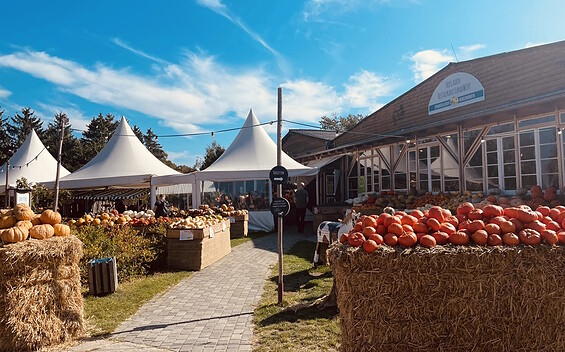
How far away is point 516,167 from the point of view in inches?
449

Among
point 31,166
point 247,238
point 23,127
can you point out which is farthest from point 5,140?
point 247,238

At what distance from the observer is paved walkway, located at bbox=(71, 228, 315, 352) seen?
440 centimetres

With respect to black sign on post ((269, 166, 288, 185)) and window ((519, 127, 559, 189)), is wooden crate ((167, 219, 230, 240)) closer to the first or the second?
black sign on post ((269, 166, 288, 185))

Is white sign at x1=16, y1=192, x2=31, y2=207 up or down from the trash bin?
up

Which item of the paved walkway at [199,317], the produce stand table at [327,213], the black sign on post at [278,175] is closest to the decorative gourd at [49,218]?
the paved walkway at [199,317]

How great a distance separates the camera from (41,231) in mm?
4789

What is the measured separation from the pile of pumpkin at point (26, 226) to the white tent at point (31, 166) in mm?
18593

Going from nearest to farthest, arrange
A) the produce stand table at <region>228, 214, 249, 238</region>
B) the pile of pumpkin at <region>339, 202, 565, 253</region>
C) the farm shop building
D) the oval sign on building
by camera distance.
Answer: the pile of pumpkin at <region>339, 202, 565, 253</region> → the farm shop building → the oval sign on building → the produce stand table at <region>228, 214, 249, 238</region>

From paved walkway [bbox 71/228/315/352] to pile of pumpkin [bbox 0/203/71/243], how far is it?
1.40 m

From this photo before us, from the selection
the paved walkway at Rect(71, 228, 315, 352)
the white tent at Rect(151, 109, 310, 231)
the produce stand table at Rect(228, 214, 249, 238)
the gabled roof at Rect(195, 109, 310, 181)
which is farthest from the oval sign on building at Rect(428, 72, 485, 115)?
the paved walkway at Rect(71, 228, 315, 352)

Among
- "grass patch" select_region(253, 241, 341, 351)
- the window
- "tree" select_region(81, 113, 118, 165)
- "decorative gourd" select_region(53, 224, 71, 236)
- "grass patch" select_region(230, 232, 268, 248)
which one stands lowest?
"grass patch" select_region(230, 232, 268, 248)

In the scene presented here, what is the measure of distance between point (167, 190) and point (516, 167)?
2820 cm

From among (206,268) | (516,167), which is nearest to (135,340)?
(206,268)

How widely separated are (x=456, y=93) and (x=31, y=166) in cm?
2258
